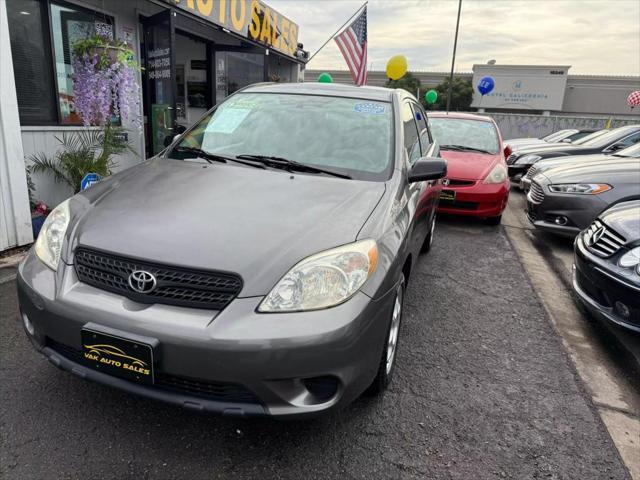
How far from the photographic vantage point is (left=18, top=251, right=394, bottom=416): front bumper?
164 cm

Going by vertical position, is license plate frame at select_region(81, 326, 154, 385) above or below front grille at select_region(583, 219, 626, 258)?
below

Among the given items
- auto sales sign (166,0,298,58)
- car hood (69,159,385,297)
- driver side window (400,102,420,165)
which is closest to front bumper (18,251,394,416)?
car hood (69,159,385,297)

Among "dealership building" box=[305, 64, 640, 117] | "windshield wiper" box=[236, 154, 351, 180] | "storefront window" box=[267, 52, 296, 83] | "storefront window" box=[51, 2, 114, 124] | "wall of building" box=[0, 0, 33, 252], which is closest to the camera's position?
"windshield wiper" box=[236, 154, 351, 180]

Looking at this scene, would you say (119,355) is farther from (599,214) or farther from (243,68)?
(243,68)

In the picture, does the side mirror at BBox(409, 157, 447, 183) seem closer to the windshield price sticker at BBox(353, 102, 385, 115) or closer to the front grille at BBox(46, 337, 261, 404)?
the windshield price sticker at BBox(353, 102, 385, 115)

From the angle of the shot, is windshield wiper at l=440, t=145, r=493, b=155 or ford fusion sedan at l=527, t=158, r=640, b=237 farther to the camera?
windshield wiper at l=440, t=145, r=493, b=155

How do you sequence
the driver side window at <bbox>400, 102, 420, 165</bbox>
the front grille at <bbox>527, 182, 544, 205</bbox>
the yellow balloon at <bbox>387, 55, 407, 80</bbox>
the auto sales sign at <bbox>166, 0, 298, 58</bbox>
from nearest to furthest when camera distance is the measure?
1. the driver side window at <bbox>400, 102, 420, 165</bbox>
2. the front grille at <bbox>527, 182, 544, 205</bbox>
3. the auto sales sign at <bbox>166, 0, 298, 58</bbox>
4. the yellow balloon at <bbox>387, 55, 407, 80</bbox>

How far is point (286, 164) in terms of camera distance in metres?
2.62

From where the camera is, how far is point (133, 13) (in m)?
6.62

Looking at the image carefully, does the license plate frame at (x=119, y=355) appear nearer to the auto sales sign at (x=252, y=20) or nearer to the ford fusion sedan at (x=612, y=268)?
the ford fusion sedan at (x=612, y=268)

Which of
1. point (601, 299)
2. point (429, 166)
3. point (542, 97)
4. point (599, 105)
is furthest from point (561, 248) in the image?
point (599, 105)

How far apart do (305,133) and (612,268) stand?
7.44 feet

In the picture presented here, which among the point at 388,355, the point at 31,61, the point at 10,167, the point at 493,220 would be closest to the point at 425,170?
the point at 388,355

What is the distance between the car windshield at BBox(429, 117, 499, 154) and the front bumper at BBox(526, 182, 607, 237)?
166 centimetres
